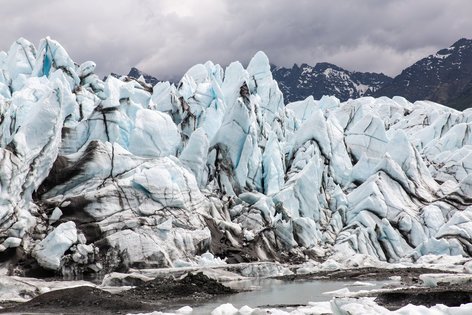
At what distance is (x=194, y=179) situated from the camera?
45531 millimetres

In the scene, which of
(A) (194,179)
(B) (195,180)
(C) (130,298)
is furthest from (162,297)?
(B) (195,180)

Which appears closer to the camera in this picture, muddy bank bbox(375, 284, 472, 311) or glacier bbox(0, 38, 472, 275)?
muddy bank bbox(375, 284, 472, 311)

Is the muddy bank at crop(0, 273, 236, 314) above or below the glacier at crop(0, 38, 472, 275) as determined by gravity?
below

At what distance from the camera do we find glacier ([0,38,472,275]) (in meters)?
37.8

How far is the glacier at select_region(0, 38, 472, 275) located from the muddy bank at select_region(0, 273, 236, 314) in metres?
8.03

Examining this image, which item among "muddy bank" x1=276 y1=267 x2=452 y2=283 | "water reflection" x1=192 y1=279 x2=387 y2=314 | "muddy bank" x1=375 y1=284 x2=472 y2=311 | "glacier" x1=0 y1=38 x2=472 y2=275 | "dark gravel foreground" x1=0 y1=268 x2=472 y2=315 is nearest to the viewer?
"muddy bank" x1=375 y1=284 x2=472 y2=311

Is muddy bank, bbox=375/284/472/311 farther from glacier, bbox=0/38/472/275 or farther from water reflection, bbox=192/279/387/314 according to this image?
glacier, bbox=0/38/472/275

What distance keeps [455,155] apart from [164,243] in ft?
138

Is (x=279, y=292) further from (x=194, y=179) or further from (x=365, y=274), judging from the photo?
(x=194, y=179)

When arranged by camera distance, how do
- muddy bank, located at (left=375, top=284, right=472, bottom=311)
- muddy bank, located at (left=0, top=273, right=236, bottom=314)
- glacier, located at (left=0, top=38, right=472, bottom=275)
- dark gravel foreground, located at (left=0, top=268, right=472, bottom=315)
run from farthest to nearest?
glacier, located at (left=0, top=38, right=472, bottom=275) < muddy bank, located at (left=0, top=273, right=236, bottom=314) < dark gravel foreground, located at (left=0, top=268, right=472, bottom=315) < muddy bank, located at (left=375, top=284, right=472, bottom=311)

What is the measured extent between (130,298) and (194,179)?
66.3 ft

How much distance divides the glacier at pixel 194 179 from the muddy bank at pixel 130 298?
8.03m

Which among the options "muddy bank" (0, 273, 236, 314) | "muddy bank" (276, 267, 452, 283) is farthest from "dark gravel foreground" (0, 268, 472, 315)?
"muddy bank" (276, 267, 452, 283)

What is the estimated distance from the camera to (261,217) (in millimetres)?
49000
